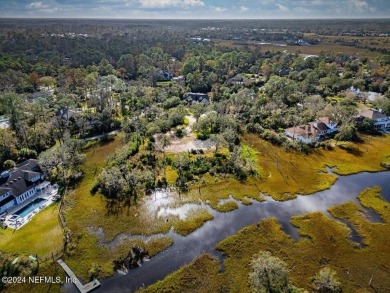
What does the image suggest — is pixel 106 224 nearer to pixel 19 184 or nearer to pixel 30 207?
pixel 30 207

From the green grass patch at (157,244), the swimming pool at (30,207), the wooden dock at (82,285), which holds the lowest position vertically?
the green grass patch at (157,244)

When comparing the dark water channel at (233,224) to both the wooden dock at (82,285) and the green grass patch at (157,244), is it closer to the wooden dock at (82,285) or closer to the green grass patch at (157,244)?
the wooden dock at (82,285)

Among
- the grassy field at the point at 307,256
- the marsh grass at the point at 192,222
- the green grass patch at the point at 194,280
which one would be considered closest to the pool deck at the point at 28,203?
the marsh grass at the point at 192,222

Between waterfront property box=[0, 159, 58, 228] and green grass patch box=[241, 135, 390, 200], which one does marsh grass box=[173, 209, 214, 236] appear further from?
waterfront property box=[0, 159, 58, 228]

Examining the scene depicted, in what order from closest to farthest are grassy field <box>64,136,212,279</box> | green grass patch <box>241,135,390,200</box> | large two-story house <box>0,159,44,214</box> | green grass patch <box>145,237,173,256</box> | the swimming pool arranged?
grassy field <box>64,136,212,279</box> → green grass patch <box>145,237,173,256</box> → the swimming pool → large two-story house <box>0,159,44,214</box> → green grass patch <box>241,135,390,200</box>

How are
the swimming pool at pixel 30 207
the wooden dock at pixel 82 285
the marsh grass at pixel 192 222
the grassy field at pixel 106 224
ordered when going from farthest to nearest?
the swimming pool at pixel 30 207 < the marsh grass at pixel 192 222 < the grassy field at pixel 106 224 < the wooden dock at pixel 82 285

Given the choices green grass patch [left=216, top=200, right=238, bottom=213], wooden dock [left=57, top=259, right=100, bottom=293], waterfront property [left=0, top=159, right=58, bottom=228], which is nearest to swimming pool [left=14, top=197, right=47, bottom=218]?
waterfront property [left=0, top=159, right=58, bottom=228]

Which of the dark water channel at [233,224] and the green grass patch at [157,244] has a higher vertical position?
the green grass patch at [157,244]
